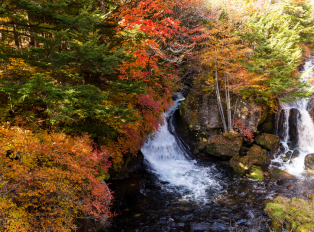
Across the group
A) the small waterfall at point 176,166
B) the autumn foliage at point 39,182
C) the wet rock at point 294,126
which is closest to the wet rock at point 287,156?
the wet rock at point 294,126

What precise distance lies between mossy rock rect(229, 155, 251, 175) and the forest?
5344mm

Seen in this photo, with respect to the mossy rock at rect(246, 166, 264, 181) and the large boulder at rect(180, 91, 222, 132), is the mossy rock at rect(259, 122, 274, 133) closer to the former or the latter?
the large boulder at rect(180, 91, 222, 132)

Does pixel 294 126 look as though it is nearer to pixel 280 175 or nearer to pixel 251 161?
pixel 280 175

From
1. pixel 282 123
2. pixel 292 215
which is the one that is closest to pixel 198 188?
pixel 292 215

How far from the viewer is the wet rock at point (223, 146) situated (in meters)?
14.0

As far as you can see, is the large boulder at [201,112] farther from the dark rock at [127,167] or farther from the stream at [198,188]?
the dark rock at [127,167]

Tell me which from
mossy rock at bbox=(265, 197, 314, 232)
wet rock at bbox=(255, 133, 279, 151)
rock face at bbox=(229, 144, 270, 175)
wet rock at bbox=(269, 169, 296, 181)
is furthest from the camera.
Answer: wet rock at bbox=(255, 133, 279, 151)

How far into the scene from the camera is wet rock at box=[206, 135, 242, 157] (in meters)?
14.0

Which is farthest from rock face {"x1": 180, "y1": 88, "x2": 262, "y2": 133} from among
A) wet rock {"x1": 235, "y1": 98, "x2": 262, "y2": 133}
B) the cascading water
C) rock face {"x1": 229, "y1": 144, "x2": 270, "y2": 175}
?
the cascading water

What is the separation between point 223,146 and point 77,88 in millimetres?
12085

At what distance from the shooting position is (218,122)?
617 inches

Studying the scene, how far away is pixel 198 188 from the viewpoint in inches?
438

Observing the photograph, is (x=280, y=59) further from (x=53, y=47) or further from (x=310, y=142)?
(x=53, y=47)

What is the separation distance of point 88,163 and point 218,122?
1216cm
